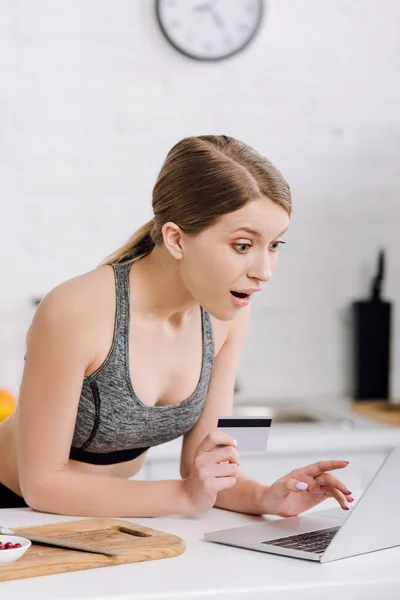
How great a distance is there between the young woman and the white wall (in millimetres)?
1517

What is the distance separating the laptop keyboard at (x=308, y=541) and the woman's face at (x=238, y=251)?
14.4 inches

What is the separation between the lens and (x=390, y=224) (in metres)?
3.38

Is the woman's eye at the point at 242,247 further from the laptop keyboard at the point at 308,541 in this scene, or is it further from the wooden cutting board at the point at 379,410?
the wooden cutting board at the point at 379,410

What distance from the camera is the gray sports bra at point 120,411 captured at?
155 centimetres

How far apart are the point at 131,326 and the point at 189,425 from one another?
0.23m

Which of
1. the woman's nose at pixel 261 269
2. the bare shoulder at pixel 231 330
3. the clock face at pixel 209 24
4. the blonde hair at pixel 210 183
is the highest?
the clock face at pixel 209 24

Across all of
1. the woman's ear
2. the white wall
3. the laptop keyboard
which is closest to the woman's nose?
the woman's ear

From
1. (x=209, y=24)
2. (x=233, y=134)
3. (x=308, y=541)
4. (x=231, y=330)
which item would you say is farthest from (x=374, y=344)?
(x=308, y=541)

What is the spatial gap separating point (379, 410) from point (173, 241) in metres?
1.80

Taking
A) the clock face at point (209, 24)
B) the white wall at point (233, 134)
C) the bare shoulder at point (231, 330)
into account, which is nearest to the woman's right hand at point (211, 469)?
the bare shoulder at point (231, 330)

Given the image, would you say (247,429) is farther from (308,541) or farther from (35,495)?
(35,495)

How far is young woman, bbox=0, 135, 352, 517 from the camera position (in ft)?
4.70

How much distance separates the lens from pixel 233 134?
322cm

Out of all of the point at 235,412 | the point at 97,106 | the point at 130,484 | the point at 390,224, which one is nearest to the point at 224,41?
the point at 97,106
